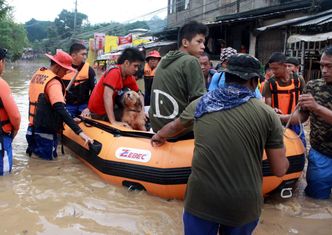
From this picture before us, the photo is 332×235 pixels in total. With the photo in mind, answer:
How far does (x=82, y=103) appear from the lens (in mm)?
6254

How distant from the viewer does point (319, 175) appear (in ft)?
13.2

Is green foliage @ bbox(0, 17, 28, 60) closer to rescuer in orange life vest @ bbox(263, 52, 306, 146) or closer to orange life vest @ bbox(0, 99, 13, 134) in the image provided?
orange life vest @ bbox(0, 99, 13, 134)

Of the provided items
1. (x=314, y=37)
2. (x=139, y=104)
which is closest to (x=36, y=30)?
(x=314, y=37)

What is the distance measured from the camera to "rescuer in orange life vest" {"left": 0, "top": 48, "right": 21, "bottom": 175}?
4.31 metres

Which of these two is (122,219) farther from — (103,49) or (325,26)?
(103,49)

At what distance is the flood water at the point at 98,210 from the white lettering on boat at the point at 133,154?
378 millimetres

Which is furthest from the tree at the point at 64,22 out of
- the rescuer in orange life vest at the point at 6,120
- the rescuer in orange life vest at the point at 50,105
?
the rescuer in orange life vest at the point at 6,120

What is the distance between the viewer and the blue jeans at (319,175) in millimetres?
4000

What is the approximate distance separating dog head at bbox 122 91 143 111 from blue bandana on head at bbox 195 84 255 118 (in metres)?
2.94

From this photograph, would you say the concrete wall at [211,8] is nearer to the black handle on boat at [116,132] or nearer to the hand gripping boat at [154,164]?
the black handle on boat at [116,132]

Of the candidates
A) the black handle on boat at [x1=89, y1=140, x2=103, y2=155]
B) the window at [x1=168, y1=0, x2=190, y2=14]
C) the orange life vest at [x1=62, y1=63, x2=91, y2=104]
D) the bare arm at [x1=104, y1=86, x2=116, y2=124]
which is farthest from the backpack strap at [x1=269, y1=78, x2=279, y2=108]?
the window at [x1=168, y1=0, x2=190, y2=14]

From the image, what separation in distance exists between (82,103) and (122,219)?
314 centimetres

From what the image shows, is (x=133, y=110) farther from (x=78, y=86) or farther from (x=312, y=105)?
(x=312, y=105)

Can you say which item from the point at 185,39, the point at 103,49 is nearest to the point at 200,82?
the point at 185,39
